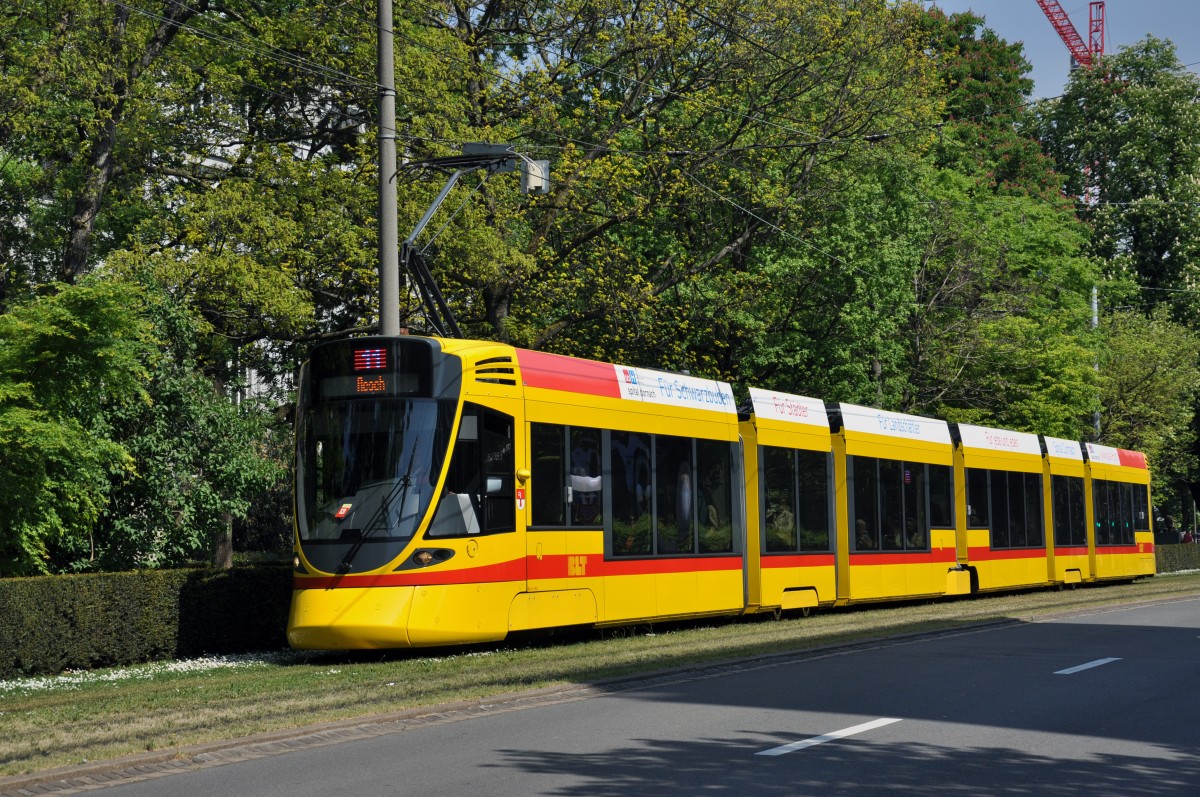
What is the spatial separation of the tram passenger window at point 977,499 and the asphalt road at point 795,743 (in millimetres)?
14388

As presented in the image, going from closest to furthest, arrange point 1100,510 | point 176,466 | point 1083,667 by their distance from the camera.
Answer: point 1083,667, point 176,466, point 1100,510

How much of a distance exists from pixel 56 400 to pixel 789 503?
1098 cm

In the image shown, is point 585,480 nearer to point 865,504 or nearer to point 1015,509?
point 865,504

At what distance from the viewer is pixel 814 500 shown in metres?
23.8

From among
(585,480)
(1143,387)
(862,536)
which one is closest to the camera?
(585,480)

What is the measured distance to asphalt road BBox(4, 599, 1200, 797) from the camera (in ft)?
27.7

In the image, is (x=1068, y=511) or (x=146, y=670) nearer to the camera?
(x=146, y=670)

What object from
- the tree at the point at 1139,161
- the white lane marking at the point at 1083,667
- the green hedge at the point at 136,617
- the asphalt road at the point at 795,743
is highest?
the tree at the point at 1139,161

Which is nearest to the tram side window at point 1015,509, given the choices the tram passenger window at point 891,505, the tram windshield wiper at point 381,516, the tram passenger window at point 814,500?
the tram passenger window at point 891,505

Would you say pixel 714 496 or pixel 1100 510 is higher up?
pixel 1100 510

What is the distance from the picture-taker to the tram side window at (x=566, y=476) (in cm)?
1775

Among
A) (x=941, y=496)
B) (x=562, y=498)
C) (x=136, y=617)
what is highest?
(x=941, y=496)

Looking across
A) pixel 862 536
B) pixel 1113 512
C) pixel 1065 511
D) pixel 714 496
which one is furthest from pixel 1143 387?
pixel 714 496

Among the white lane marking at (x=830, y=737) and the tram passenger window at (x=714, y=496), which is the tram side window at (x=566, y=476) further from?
the white lane marking at (x=830, y=737)
